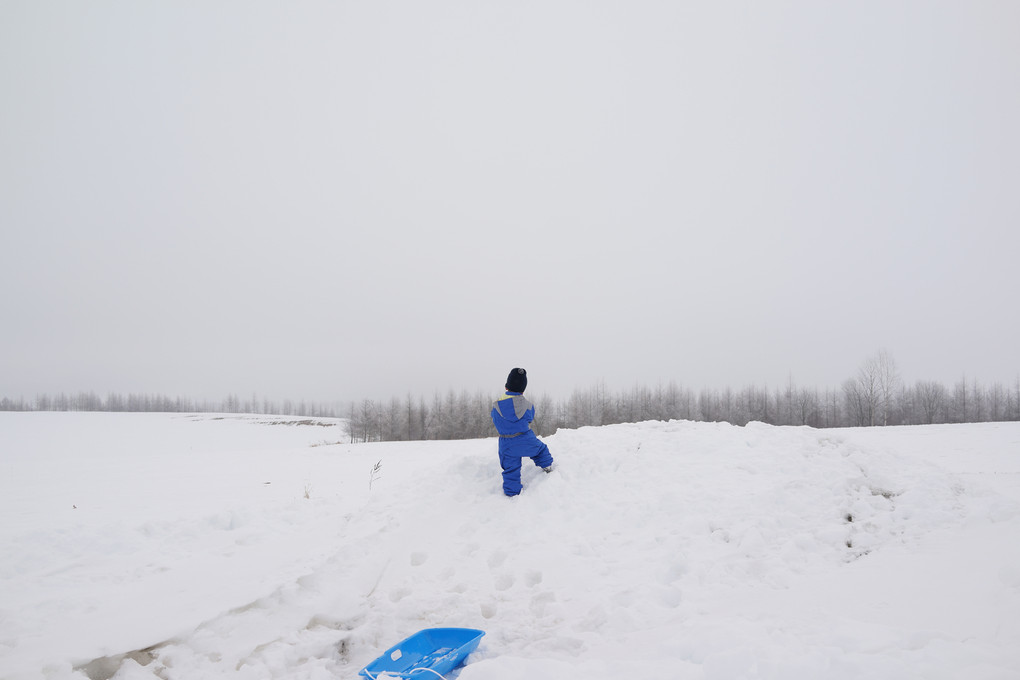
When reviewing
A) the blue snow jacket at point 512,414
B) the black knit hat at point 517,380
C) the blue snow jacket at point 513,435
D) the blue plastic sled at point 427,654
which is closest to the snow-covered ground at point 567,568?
the blue plastic sled at point 427,654

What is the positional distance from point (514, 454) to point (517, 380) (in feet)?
4.17

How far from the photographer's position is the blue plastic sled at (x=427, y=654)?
387 centimetres

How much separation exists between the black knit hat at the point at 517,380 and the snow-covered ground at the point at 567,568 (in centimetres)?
160

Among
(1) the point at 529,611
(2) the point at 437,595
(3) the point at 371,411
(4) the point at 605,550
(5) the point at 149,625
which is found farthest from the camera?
(3) the point at 371,411

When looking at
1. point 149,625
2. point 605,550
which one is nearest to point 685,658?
point 605,550

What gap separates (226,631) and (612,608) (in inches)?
156

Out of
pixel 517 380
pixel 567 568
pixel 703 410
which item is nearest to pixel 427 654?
pixel 567 568

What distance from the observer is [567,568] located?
5727 millimetres

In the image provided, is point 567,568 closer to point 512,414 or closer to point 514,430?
point 514,430

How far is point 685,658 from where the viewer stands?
352 cm

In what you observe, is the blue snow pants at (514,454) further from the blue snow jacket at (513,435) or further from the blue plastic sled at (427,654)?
the blue plastic sled at (427,654)

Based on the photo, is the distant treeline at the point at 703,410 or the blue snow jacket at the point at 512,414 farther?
the distant treeline at the point at 703,410

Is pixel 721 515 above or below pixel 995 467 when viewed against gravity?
above

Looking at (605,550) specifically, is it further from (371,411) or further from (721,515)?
(371,411)
